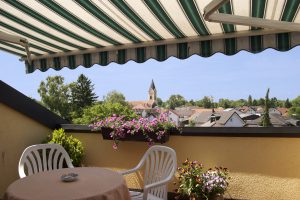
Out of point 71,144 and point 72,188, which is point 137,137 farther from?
point 72,188

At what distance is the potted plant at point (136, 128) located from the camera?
429 centimetres

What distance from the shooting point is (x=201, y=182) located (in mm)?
3807

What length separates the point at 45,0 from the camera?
328 cm

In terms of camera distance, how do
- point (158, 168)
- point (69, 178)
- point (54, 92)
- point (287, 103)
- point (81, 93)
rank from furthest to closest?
point (54, 92) < point (81, 93) < point (287, 103) < point (158, 168) < point (69, 178)

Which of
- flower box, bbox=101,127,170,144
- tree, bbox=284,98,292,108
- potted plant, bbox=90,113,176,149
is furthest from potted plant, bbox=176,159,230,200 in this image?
tree, bbox=284,98,292,108

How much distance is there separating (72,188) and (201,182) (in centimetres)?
211

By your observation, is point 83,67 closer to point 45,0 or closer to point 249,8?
point 45,0

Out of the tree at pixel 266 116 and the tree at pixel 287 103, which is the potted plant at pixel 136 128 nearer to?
the tree at pixel 266 116

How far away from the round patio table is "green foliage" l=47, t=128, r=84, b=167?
1901 millimetres

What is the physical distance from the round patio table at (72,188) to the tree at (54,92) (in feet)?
184

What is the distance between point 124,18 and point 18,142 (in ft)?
8.43

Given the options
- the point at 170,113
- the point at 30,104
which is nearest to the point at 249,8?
the point at 170,113

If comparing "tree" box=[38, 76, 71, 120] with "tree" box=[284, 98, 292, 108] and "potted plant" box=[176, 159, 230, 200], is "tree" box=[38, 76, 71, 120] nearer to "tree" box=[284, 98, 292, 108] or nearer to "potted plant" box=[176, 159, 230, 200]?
"potted plant" box=[176, 159, 230, 200]

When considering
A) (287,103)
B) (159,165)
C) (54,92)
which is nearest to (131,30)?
(159,165)
